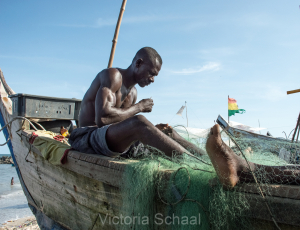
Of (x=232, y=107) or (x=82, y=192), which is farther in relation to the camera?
(x=232, y=107)

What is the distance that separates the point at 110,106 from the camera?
2758mm

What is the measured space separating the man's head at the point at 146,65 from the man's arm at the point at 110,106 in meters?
0.29

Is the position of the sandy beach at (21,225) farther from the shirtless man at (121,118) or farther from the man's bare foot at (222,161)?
the man's bare foot at (222,161)

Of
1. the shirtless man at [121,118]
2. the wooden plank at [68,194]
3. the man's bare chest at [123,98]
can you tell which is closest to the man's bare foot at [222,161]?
the shirtless man at [121,118]

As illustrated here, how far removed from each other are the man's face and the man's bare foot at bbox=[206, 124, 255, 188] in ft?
5.89

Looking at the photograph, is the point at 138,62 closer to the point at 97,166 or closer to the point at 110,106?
the point at 110,106

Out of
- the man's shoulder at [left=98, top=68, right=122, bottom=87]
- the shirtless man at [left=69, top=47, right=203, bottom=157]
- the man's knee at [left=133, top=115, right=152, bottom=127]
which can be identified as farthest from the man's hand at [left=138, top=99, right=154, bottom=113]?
the man's knee at [left=133, top=115, right=152, bottom=127]

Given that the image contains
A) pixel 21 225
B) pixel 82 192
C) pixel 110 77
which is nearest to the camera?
pixel 82 192

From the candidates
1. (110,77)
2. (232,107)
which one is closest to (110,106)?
(110,77)

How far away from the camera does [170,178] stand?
1.74 m

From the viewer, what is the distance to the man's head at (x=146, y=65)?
3.14 m

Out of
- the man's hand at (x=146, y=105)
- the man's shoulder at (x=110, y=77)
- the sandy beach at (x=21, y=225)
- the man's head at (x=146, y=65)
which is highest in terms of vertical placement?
the man's head at (x=146, y=65)

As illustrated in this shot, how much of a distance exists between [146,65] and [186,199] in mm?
1965

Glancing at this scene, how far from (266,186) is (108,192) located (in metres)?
1.33
